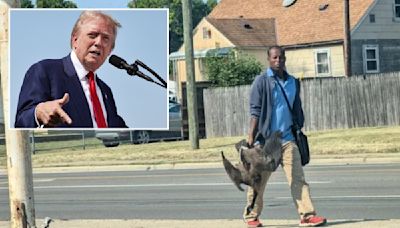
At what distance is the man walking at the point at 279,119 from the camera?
9383 mm

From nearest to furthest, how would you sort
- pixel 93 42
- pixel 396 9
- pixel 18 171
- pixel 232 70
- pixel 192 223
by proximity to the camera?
pixel 93 42 < pixel 18 171 < pixel 192 223 < pixel 232 70 < pixel 396 9

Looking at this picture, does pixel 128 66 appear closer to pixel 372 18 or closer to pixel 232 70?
pixel 232 70

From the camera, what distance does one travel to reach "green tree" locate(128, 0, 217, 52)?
6840 centimetres

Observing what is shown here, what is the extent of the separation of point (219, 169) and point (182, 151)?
3806mm

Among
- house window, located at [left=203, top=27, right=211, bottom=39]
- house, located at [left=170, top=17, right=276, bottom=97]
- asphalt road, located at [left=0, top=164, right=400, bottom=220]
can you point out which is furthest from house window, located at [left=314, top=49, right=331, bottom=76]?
asphalt road, located at [left=0, top=164, right=400, bottom=220]

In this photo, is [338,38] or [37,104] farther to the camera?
[338,38]

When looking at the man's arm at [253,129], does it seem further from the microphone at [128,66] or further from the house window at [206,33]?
the house window at [206,33]

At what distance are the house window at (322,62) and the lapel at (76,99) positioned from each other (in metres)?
36.8

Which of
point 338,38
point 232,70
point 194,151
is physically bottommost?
point 194,151

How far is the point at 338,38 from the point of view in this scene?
138ft

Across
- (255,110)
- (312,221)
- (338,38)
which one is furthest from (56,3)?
(312,221)

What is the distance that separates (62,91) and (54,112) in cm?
19

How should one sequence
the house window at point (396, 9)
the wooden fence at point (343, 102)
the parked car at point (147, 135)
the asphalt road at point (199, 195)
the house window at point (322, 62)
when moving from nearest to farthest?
the asphalt road at point (199, 195), the parked car at point (147, 135), the wooden fence at point (343, 102), the house window at point (322, 62), the house window at point (396, 9)

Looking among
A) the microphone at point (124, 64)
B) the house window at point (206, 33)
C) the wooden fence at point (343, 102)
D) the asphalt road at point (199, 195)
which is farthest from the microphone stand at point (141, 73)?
the house window at point (206, 33)
